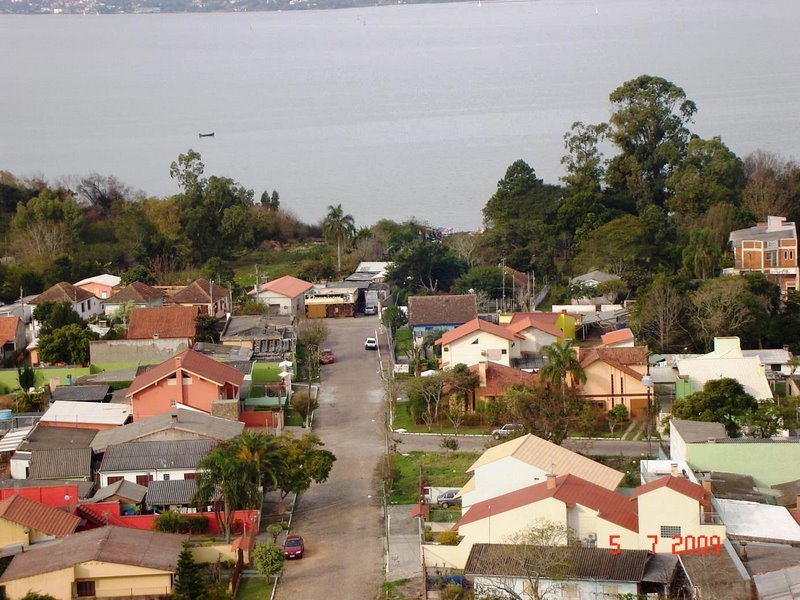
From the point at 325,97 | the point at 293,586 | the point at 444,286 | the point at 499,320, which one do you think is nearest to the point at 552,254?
the point at 444,286

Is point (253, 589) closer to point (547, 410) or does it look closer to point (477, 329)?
point (547, 410)

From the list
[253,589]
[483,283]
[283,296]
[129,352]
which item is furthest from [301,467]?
[483,283]

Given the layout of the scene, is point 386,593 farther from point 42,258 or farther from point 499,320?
point 42,258

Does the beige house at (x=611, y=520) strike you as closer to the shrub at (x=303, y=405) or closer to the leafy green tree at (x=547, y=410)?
the leafy green tree at (x=547, y=410)

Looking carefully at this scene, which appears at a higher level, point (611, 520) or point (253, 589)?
point (611, 520)

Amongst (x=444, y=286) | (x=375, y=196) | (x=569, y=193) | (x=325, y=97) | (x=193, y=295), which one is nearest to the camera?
(x=193, y=295)

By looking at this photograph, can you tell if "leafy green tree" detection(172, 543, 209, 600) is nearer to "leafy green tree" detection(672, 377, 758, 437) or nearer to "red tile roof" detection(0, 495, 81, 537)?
"red tile roof" detection(0, 495, 81, 537)
